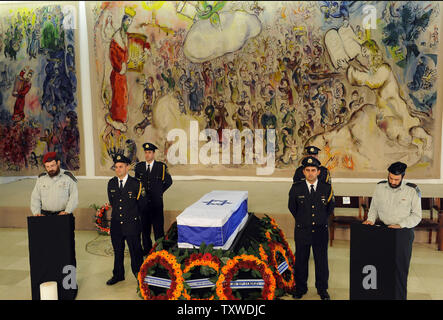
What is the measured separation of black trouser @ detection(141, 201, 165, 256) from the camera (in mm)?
5676

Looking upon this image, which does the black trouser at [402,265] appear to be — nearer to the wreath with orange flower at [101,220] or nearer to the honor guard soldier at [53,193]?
the honor guard soldier at [53,193]

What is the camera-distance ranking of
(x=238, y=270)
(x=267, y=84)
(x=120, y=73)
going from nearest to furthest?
1. (x=238, y=270)
2. (x=267, y=84)
3. (x=120, y=73)

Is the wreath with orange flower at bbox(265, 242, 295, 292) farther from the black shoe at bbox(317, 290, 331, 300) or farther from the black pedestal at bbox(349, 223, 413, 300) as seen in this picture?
the black pedestal at bbox(349, 223, 413, 300)

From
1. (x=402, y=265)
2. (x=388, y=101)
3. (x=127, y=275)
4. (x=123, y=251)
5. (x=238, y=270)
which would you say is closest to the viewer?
(x=402, y=265)

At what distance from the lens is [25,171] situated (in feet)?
33.3

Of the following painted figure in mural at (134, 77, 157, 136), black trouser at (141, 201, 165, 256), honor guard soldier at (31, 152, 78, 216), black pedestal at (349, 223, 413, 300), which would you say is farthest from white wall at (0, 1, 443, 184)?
black pedestal at (349, 223, 413, 300)

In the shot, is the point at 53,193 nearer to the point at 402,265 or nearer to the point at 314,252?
the point at 314,252

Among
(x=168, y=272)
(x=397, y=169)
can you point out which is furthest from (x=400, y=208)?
(x=168, y=272)

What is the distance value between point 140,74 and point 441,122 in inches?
260

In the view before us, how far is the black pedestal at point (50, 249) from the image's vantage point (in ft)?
13.7

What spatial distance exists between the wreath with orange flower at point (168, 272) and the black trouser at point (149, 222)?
Answer: 1.50 m

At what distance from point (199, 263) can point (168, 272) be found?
0.34 metres

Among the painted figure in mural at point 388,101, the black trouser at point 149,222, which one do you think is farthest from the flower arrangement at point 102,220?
the painted figure in mural at point 388,101

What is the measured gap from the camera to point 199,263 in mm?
4027
